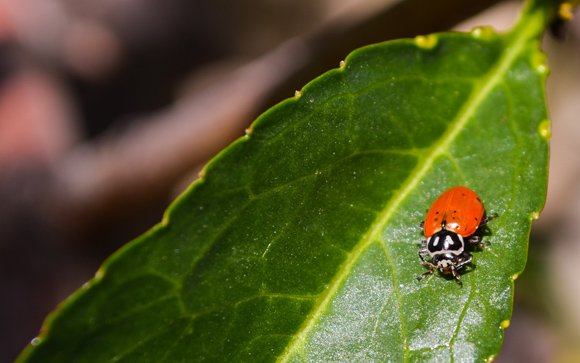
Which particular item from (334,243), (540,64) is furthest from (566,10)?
(334,243)

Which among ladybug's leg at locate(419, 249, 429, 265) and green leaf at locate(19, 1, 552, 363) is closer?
green leaf at locate(19, 1, 552, 363)

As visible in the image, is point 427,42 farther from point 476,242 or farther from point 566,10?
point 476,242

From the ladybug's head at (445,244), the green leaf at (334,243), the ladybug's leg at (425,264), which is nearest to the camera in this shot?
the green leaf at (334,243)

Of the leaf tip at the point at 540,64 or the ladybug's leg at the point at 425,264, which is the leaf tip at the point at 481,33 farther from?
the ladybug's leg at the point at 425,264

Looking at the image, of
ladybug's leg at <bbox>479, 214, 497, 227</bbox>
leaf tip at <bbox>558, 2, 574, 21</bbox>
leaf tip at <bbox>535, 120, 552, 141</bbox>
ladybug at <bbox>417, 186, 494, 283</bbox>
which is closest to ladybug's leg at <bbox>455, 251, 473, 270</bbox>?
ladybug at <bbox>417, 186, 494, 283</bbox>

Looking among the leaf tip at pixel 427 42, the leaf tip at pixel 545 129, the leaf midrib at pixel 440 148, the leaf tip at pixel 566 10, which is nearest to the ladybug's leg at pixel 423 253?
the leaf midrib at pixel 440 148

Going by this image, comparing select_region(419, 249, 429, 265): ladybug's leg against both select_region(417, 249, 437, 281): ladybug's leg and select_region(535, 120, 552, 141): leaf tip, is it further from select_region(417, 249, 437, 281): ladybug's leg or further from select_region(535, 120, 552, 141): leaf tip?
select_region(535, 120, 552, 141): leaf tip
